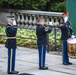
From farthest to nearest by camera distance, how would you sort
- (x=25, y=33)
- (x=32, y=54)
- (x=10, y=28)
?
(x=25, y=33) → (x=32, y=54) → (x=10, y=28)

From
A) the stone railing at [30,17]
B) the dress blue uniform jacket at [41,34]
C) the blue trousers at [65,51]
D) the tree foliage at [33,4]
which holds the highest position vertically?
the tree foliage at [33,4]

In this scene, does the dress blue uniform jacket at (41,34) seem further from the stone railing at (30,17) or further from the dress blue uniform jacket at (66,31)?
the stone railing at (30,17)

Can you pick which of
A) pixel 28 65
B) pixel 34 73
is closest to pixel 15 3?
pixel 28 65

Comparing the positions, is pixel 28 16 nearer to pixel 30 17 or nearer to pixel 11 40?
pixel 30 17

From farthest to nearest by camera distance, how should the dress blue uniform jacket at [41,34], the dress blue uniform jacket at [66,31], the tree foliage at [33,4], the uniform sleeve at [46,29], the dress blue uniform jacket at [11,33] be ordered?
the tree foliage at [33,4] → the dress blue uniform jacket at [66,31] → the dress blue uniform jacket at [41,34] → the uniform sleeve at [46,29] → the dress blue uniform jacket at [11,33]

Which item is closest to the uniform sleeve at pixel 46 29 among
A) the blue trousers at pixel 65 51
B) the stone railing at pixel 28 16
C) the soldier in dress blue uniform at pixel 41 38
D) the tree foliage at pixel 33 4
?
the soldier in dress blue uniform at pixel 41 38

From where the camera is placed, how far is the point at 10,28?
11148 millimetres

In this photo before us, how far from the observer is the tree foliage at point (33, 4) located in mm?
18578

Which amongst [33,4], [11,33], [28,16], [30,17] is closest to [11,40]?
[11,33]

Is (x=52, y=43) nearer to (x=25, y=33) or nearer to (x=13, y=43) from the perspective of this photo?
(x=25, y=33)

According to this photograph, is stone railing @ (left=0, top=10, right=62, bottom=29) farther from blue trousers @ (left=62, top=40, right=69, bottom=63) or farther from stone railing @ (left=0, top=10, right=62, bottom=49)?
blue trousers @ (left=62, top=40, right=69, bottom=63)

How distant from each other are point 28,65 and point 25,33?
4514 millimetres

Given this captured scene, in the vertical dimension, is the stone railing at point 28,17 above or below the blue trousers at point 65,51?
above

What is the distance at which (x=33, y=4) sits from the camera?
19.1 m
